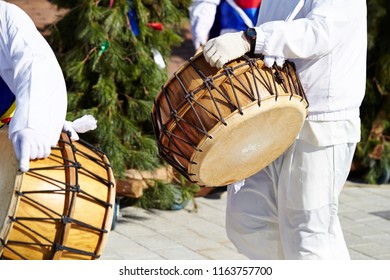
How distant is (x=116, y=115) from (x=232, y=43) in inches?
87.7

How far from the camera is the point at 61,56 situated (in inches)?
216

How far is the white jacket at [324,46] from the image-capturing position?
11.0 ft

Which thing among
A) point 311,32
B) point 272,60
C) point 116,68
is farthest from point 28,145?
point 116,68

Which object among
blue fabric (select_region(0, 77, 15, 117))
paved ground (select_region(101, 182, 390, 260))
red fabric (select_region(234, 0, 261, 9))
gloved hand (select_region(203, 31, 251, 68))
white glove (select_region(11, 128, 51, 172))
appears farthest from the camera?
red fabric (select_region(234, 0, 261, 9))

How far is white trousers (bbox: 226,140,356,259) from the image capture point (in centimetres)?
361

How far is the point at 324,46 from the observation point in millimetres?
3381

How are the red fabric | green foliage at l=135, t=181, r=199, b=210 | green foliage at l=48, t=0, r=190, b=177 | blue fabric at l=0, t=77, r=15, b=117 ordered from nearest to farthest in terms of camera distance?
blue fabric at l=0, t=77, r=15, b=117
green foliage at l=48, t=0, r=190, b=177
green foliage at l=135, t=181, r=199, b=210
the red fabric

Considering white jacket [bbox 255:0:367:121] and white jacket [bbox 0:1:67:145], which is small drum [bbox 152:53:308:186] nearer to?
white jacket [bbox 255:0:367:121]

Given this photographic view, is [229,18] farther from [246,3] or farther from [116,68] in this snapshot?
[116,68]

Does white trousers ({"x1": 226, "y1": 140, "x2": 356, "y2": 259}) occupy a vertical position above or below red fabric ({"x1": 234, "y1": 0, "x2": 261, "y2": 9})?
below

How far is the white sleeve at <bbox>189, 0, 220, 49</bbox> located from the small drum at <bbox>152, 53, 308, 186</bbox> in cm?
214

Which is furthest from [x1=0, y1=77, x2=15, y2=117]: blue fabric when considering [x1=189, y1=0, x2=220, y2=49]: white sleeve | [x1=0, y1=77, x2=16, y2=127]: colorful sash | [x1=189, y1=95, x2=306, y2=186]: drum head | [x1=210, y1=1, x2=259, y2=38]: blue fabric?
[x1=210, y1=1, x2=259, y2=38]: blue fabric

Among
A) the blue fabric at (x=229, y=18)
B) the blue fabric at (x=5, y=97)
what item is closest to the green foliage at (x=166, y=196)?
the blue fabric at (x=229, y=18)

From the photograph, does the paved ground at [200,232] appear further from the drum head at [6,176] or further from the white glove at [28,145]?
the white glove at [28,145]
